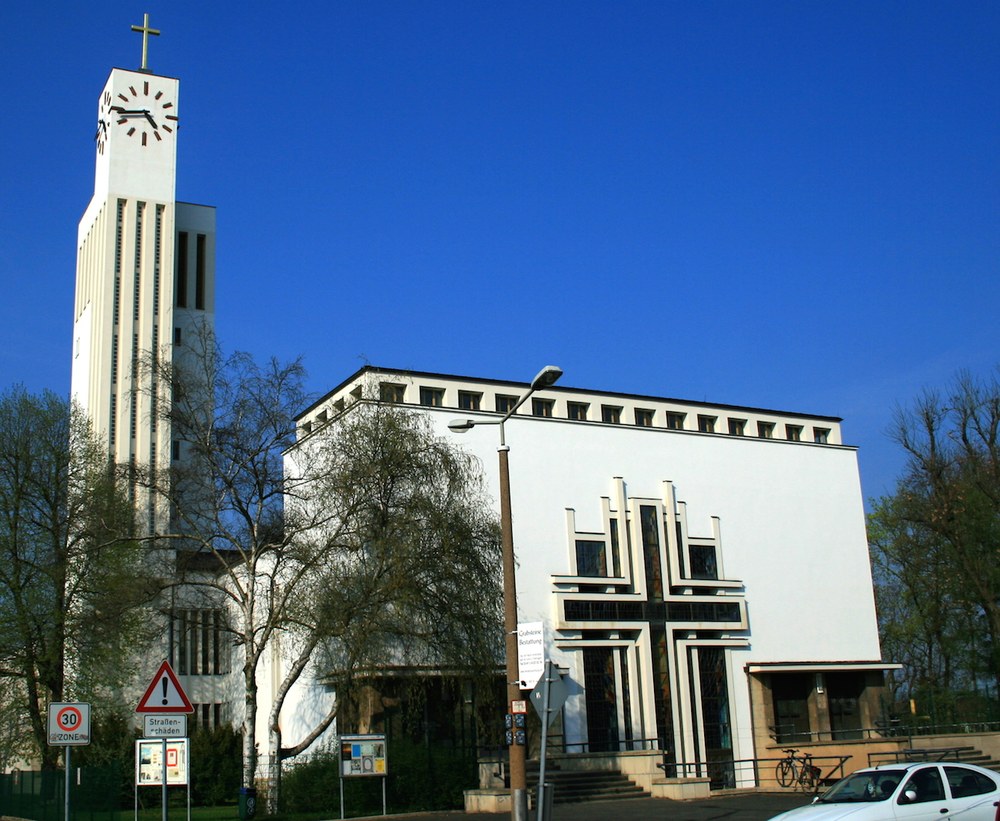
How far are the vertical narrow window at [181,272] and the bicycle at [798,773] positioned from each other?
45.0 m

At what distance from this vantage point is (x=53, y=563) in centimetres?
3597

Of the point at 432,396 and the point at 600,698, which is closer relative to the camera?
the point at 600,698

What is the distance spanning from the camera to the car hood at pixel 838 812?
1463 cm

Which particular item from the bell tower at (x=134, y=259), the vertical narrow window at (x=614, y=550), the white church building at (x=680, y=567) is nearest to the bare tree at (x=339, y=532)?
the white church building at (x=680, y=567)

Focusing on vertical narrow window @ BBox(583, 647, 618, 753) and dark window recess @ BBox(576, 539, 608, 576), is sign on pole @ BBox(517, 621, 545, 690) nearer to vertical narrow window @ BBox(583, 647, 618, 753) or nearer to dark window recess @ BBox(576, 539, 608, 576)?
vertical narrow window @ BBox(583, 647, 618, 753)

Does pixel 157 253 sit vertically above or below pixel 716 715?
above

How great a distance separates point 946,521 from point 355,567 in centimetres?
3189

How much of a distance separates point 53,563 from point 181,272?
3405 cm

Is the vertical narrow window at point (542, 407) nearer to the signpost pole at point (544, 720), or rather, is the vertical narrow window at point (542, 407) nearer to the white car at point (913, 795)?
the signpost pole at point (544, 720)

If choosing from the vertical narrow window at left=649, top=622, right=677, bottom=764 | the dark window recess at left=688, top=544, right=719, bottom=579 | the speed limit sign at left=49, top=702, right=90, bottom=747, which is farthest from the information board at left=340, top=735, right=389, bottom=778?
the dark window recess at left=688, top=544, right=719, bottom=579

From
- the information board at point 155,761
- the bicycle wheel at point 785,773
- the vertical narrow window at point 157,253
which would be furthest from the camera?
the vertical narrow window at point 157,253

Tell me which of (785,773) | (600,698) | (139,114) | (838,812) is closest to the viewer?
(838,812)

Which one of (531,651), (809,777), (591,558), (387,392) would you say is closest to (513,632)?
(531,651)

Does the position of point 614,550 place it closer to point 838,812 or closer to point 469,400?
point 469,400
